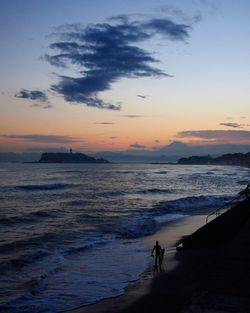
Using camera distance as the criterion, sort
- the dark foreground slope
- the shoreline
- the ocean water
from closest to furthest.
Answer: the dark foreground slope < the shoreline < the ocean water

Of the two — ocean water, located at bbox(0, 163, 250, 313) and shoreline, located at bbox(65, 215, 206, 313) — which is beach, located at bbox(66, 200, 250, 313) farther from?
ocean water, located at bbox(0, 163, 250, 313)

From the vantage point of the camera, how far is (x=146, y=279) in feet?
53.4

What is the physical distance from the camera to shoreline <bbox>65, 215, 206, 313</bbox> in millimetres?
13204

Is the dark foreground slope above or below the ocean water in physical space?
above

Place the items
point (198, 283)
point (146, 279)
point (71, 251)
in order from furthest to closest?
point (71, 251), point (146, 279), point (198, 283)

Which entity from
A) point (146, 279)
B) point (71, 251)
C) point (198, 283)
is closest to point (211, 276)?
point (198, 283)

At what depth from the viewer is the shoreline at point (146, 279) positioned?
1320 centimetres

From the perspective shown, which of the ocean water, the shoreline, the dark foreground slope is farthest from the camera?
the ocean water

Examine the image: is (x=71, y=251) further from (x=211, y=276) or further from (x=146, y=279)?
(x=211, y=276)

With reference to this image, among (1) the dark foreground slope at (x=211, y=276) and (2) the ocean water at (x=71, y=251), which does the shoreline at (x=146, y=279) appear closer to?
(1) the dark foreground slope at (x=211, y=276)

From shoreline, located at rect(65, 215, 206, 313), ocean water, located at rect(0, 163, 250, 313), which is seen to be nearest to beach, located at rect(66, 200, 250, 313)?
shoreline, located at rect(65, 215, 206, 313)

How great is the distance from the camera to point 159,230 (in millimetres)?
28016

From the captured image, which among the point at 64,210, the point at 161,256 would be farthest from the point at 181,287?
the point at 64,210

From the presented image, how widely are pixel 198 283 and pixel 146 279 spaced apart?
7.71 feet
